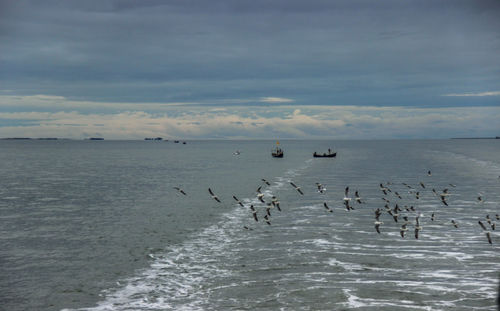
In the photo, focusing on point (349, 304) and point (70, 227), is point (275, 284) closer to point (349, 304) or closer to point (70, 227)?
point (349, 304)

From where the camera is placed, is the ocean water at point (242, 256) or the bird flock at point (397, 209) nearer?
the ocean water at point (242, 256)

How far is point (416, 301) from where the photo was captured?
71.7 ft

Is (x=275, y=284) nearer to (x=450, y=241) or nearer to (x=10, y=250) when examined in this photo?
(x=450, y=241)

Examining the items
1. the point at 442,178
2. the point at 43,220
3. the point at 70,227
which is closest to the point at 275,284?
the point at 70,227

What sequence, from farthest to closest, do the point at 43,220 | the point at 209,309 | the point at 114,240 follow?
1. the point at 43,220
2. the point at 114,240
3. the point at 209,309

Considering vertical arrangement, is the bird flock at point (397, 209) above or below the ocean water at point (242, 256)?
above

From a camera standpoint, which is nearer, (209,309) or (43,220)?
(209,309)

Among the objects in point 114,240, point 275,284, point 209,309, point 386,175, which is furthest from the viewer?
point 386,175

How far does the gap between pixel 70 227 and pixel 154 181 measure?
4246cm

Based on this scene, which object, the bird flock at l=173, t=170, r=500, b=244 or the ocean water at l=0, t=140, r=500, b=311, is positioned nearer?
the ocean water at l=0, t=140, r=500, b=311

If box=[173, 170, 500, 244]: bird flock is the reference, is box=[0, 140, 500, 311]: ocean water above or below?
below

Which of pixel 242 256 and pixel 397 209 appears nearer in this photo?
pixel 242 256

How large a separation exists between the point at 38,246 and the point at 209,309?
18.8m

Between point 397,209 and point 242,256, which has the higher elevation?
point 397,209
